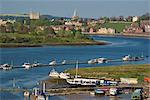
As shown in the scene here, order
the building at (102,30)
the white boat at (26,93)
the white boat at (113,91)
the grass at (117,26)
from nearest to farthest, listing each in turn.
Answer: the white boat at (26,93), the white boat at (113,91), the building at (102,30), the grass at (117,26)

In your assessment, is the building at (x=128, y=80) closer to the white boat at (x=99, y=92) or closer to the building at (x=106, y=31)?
the white boat at (x=99, y=92)

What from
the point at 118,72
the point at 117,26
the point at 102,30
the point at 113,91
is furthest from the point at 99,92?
the point at 117,26

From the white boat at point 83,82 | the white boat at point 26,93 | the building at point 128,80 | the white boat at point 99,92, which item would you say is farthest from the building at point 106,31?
the white boat at point 26,93

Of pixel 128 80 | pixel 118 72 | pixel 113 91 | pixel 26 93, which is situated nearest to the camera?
pixel 26 93

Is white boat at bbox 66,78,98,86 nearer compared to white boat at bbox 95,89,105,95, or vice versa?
white boat at bbox 95,89,105,95

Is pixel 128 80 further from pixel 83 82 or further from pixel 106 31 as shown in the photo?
pixel 106 31

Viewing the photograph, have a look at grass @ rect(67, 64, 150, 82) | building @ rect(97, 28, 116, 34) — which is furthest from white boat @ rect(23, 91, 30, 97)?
building @ rect(97, 28, 116, 34)

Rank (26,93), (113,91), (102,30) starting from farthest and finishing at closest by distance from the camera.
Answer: (102,30)
(113,91)
(26,93)

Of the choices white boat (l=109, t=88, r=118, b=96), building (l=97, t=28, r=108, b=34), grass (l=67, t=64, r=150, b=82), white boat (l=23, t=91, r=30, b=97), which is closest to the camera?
white boat (l=23, t=91, r=30, b=97)

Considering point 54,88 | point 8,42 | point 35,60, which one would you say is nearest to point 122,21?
point 8,42

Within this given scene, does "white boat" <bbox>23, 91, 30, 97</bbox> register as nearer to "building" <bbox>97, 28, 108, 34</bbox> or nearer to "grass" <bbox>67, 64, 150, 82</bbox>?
"grass" <bbox>67, 64, 150, 82</bbox>

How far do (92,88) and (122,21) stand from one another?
28959 mm

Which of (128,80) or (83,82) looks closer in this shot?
(83,82)

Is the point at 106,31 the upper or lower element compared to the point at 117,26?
lower
